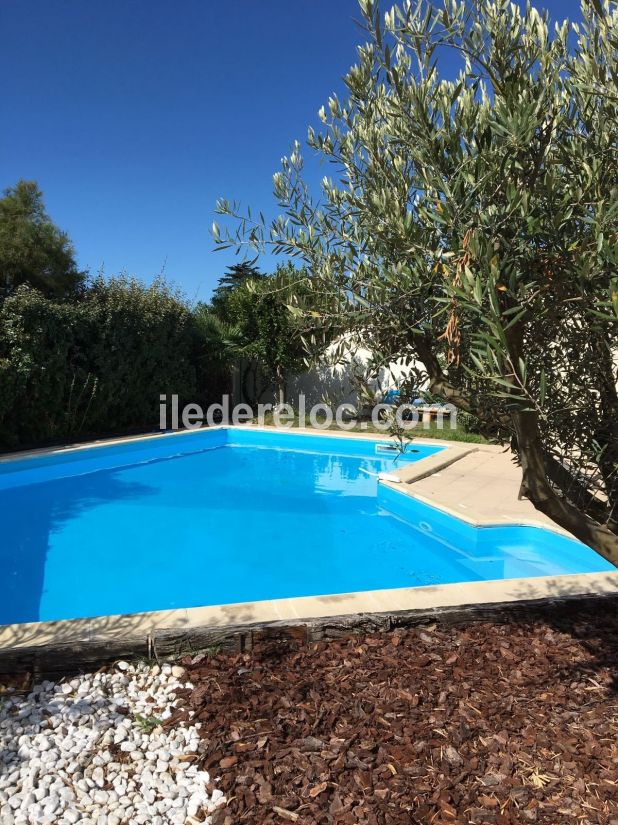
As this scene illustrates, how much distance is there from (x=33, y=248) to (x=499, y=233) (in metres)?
19.8

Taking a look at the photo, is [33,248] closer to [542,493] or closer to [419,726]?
[419,726]

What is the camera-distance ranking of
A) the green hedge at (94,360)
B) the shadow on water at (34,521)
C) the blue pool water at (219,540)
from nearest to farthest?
the shadow on water at (34,521) → the blue pool water at (219,540) → the green hedge at (94,360)

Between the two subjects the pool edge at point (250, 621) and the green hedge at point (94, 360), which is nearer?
the pool edge at point (250, 621)

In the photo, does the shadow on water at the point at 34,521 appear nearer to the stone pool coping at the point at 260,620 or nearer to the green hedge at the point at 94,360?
the green hedge at the point at 94,360

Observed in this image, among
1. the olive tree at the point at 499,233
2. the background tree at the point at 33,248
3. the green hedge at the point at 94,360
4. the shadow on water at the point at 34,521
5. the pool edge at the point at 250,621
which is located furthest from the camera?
the background tree at the point at 33,248

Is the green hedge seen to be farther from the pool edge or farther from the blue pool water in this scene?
the pool edge

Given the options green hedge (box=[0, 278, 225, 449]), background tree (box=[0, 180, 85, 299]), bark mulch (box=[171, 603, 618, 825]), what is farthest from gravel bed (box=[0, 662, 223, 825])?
background tree (box=[0, 180, 85, 299])

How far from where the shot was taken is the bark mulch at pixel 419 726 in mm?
2525

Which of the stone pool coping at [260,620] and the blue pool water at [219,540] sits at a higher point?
the stone pool coping at [260,620]

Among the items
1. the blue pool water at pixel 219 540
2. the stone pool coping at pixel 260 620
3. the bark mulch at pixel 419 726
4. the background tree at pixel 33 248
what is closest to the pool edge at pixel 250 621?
the stone pool coping at pixel 260 620

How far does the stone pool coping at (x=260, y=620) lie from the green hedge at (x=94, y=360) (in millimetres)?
11274

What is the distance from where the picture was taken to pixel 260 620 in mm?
4227

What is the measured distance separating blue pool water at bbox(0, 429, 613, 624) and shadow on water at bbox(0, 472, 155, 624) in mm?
34

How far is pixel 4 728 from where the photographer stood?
3.12 metres
